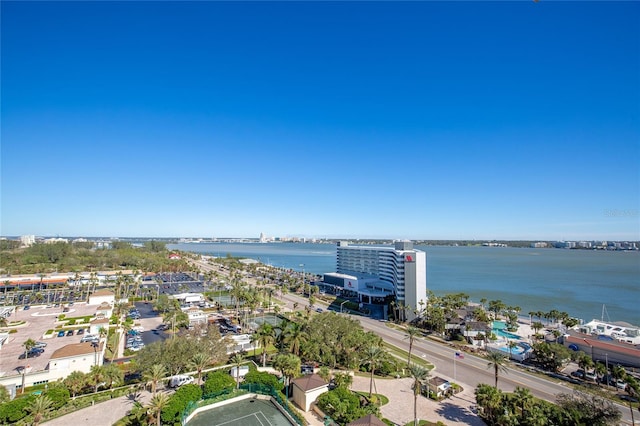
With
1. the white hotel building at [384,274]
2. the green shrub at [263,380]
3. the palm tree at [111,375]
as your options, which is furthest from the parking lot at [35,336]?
the white hotel building at [384,274]

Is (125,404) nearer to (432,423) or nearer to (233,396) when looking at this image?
(233,396)

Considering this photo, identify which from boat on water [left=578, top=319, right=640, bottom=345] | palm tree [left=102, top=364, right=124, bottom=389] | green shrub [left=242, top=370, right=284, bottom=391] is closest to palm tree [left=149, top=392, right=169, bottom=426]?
green shrub [left=242, top=370, right=284, bottom=391]

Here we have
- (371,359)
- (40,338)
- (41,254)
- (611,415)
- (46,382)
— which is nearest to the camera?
(611,415)

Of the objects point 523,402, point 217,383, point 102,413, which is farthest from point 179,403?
point 523,402

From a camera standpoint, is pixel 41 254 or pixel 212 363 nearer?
pixel 212 363

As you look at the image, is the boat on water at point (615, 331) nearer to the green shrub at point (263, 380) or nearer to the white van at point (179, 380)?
the green shrub at point (263, 380)

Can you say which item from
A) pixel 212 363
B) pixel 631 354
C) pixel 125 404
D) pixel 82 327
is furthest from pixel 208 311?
pixel 631 354
